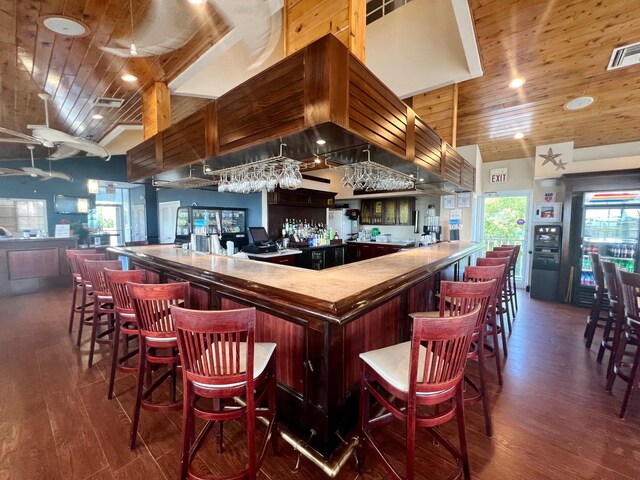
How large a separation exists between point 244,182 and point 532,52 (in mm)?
3283

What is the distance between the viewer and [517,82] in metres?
3.25

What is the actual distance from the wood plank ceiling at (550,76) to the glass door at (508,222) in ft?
3.47

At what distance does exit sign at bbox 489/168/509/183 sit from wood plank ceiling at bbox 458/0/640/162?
0.55 meters

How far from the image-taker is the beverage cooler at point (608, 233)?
404cm

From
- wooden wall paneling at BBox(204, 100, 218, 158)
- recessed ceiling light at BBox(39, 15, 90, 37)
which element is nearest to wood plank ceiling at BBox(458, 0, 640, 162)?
wooden wall paneling at BBox(204, 100, 218, 158)

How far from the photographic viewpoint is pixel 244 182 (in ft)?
10.3

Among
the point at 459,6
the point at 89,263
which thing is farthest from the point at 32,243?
the point at 459,6

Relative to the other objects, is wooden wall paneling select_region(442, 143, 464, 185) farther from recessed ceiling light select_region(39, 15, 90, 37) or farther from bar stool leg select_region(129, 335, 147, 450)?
recessed ceiling light select_region(39, 15, 90, 37)

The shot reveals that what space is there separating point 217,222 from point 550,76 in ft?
18.9

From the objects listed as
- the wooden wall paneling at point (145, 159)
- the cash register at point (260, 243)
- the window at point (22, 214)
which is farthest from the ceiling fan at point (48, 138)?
the window at point (22, 214)

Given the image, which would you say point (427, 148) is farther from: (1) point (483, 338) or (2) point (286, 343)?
(2) point (286, 343)

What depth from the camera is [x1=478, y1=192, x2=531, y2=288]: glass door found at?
5.56m

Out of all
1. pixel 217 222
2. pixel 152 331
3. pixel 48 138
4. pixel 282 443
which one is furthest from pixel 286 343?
pixel 217 222

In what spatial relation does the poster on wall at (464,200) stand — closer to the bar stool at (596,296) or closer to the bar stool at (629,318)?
the bar stool at (596,296)
